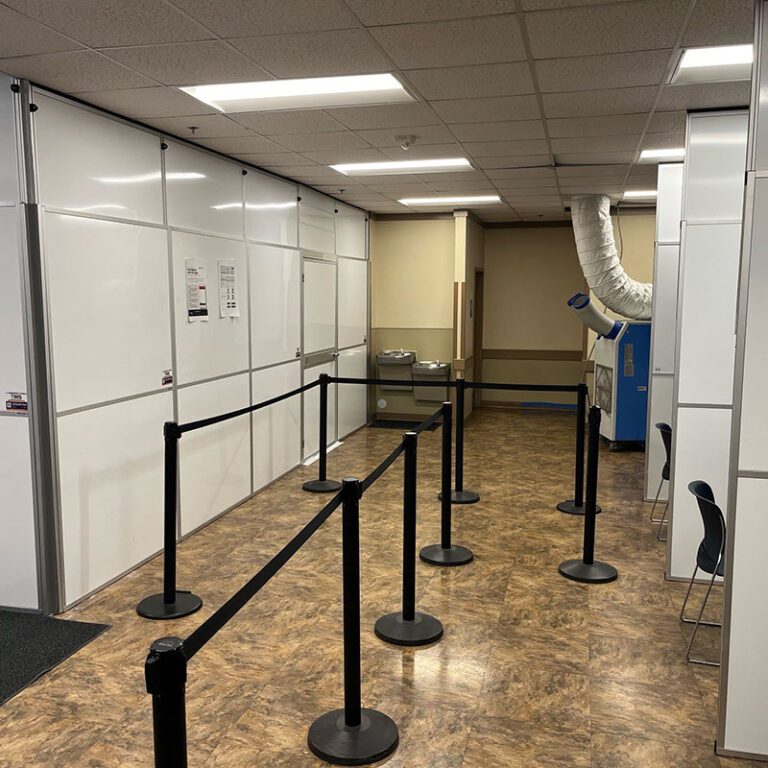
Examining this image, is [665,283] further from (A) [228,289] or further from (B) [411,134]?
(A) [228,289]

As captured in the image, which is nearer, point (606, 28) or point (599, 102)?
point (606, 28)

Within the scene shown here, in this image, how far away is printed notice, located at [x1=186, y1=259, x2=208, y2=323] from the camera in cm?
482

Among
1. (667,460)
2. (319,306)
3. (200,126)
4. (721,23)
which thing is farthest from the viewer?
(319,306)

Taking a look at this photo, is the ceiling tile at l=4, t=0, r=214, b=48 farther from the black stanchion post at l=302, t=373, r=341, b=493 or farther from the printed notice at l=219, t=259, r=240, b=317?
the black stanchion post at l=302, t=373, r=341, b=493

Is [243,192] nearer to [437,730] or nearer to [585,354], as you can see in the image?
[437,730]

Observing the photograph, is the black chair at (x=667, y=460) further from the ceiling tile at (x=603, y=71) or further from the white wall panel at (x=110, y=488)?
the white wall panel at (x=110, y=488)

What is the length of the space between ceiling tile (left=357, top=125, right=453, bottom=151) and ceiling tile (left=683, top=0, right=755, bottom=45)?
5.89 feet

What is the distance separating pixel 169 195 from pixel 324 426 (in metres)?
2.27

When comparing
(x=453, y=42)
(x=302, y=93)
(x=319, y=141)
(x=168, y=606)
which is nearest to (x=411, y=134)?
(x=319, y=141)

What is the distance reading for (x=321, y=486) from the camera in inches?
240

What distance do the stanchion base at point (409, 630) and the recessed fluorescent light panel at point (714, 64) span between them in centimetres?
287

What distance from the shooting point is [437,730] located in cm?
278

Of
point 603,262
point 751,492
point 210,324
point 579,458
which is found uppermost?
point 603,262

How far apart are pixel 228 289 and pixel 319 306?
2043 mm
